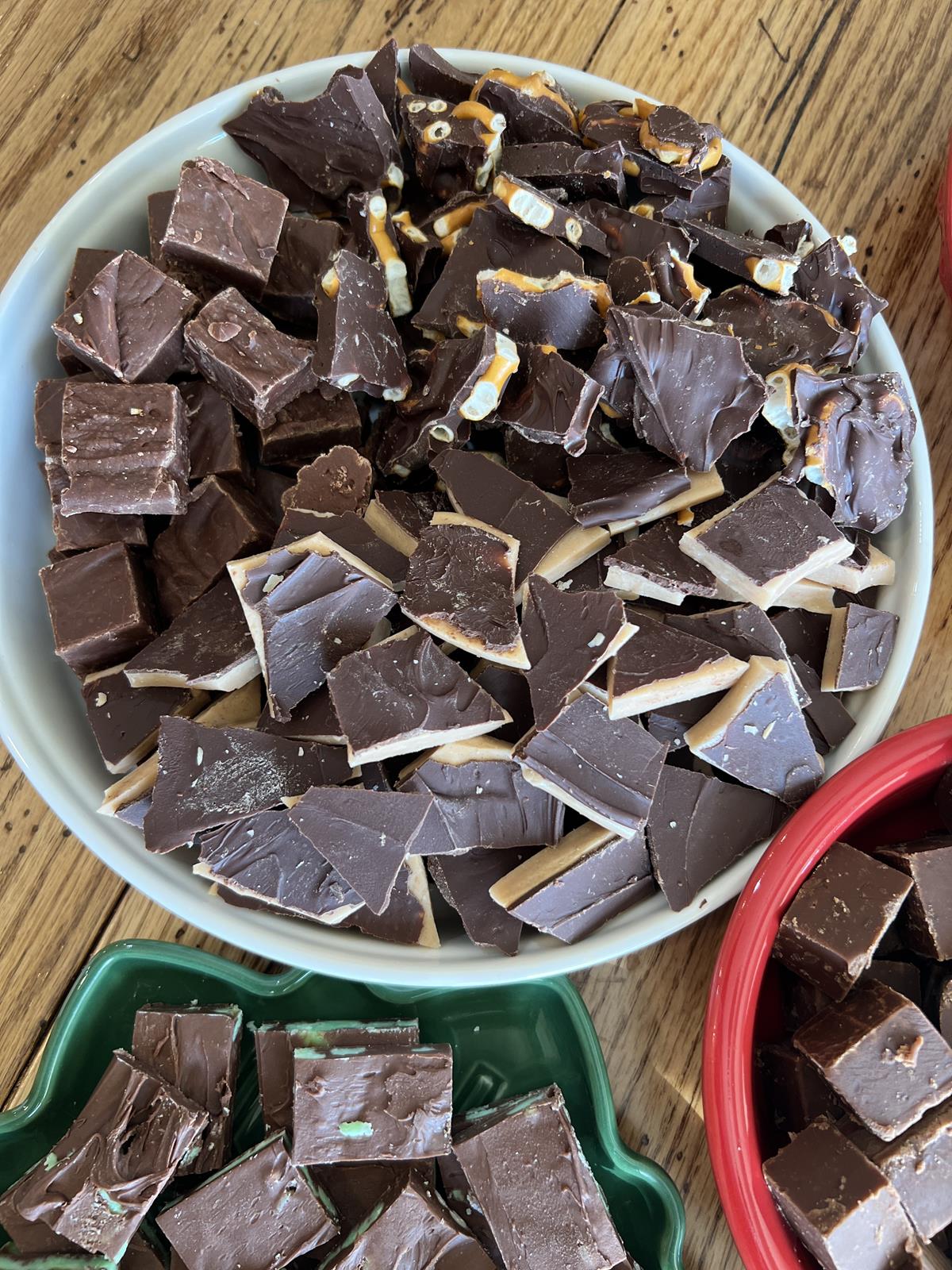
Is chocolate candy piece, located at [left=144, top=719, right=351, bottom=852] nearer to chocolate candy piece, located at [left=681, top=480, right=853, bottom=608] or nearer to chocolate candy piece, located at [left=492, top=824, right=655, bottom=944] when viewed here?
chocolate candy piece, located at [left=492, top=824, right=655, bottom=944]

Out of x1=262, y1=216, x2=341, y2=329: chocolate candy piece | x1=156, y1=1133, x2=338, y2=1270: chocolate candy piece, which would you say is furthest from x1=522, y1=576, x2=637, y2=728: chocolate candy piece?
x1=156, y1=1133, x2=338, y2=1270: chocolate candy piece

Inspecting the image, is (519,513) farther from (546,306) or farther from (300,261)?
(300,261)

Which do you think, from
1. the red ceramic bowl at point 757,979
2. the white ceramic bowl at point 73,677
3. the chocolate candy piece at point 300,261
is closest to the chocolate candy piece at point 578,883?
the white ceramic bowl at point 73,677

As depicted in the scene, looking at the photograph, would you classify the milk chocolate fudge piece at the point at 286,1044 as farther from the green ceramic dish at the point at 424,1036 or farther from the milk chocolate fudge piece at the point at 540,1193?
the milk chocolate fudge piece at the point at 540,1193

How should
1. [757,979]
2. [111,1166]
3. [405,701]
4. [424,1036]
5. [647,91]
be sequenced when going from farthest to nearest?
[647,91] → [424,1036] → [111,1166] → [757,979] → [405,701]

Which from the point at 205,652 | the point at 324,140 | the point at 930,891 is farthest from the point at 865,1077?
the point at 324,140
